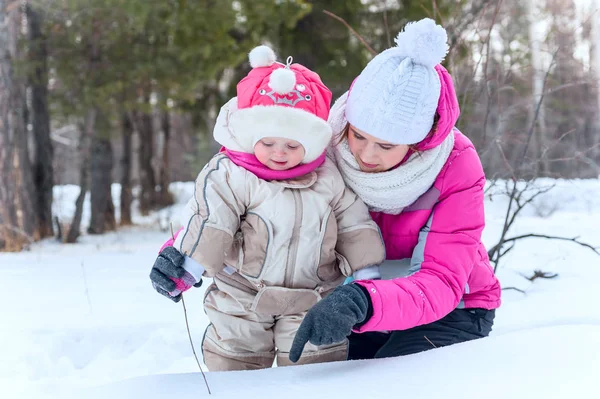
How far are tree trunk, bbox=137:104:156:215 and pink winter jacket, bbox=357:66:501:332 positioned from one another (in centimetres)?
→ 1112

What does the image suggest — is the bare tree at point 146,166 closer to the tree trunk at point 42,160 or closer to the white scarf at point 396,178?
the tree trunk at point 42,160

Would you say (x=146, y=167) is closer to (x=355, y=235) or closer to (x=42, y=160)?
(x=42, y=160)

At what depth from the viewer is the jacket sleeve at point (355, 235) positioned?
1.84 metres

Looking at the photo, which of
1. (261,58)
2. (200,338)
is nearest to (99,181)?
(200,338)

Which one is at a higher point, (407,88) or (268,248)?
(407,88)

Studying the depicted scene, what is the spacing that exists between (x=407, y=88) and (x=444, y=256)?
0.52m

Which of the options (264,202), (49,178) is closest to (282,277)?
(264,202)

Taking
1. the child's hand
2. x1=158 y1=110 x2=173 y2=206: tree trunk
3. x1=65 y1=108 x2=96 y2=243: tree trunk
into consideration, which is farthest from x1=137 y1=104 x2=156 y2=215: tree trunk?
the child's hand

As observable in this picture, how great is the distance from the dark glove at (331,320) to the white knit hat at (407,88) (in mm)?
541

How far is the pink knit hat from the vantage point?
1.79m

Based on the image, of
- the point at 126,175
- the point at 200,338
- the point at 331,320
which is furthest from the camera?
the point at 126,175

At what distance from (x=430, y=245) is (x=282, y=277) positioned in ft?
1.56

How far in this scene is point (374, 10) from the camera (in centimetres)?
812

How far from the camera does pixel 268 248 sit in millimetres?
1814
